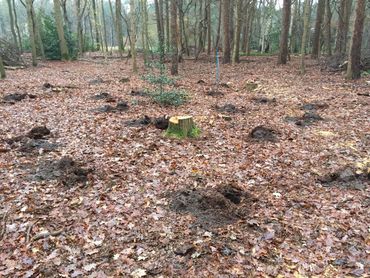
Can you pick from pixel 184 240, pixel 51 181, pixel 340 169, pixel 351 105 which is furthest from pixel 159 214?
pixel 351 105

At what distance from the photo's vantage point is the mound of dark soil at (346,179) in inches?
217

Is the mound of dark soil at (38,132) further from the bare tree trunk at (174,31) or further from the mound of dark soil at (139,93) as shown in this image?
the bare tree trunk at (174,31)

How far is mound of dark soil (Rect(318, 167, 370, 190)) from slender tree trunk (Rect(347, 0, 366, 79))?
9010mm

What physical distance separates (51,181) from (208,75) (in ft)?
40.9

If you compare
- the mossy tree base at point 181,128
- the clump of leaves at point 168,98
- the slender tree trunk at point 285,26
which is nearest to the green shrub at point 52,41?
the slender tree trunk at point 285,26

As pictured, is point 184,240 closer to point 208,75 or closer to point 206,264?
point 206,264

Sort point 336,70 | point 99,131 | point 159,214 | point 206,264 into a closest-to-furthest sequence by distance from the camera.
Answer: point 206,264 → point 159,214 → point 99,131 → point 336,70

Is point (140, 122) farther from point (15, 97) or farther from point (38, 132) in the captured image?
point (15, 97)

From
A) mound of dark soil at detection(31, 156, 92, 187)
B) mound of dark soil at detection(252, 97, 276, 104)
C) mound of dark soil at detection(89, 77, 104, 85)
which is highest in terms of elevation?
mound of dark soil at detection(89, 77, 104, 85)

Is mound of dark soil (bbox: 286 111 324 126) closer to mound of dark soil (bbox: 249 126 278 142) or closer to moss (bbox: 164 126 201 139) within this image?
mound of dark soil (bbox: 249 126 278 142)

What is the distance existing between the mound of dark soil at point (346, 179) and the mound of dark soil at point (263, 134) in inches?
79.8

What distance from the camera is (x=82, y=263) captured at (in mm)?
3859

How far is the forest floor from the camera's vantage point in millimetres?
3914

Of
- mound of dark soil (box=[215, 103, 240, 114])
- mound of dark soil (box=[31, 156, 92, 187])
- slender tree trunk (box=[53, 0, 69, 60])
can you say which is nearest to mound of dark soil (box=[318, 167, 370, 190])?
mound of dark soil (box=[31, 156, 92, 187])
